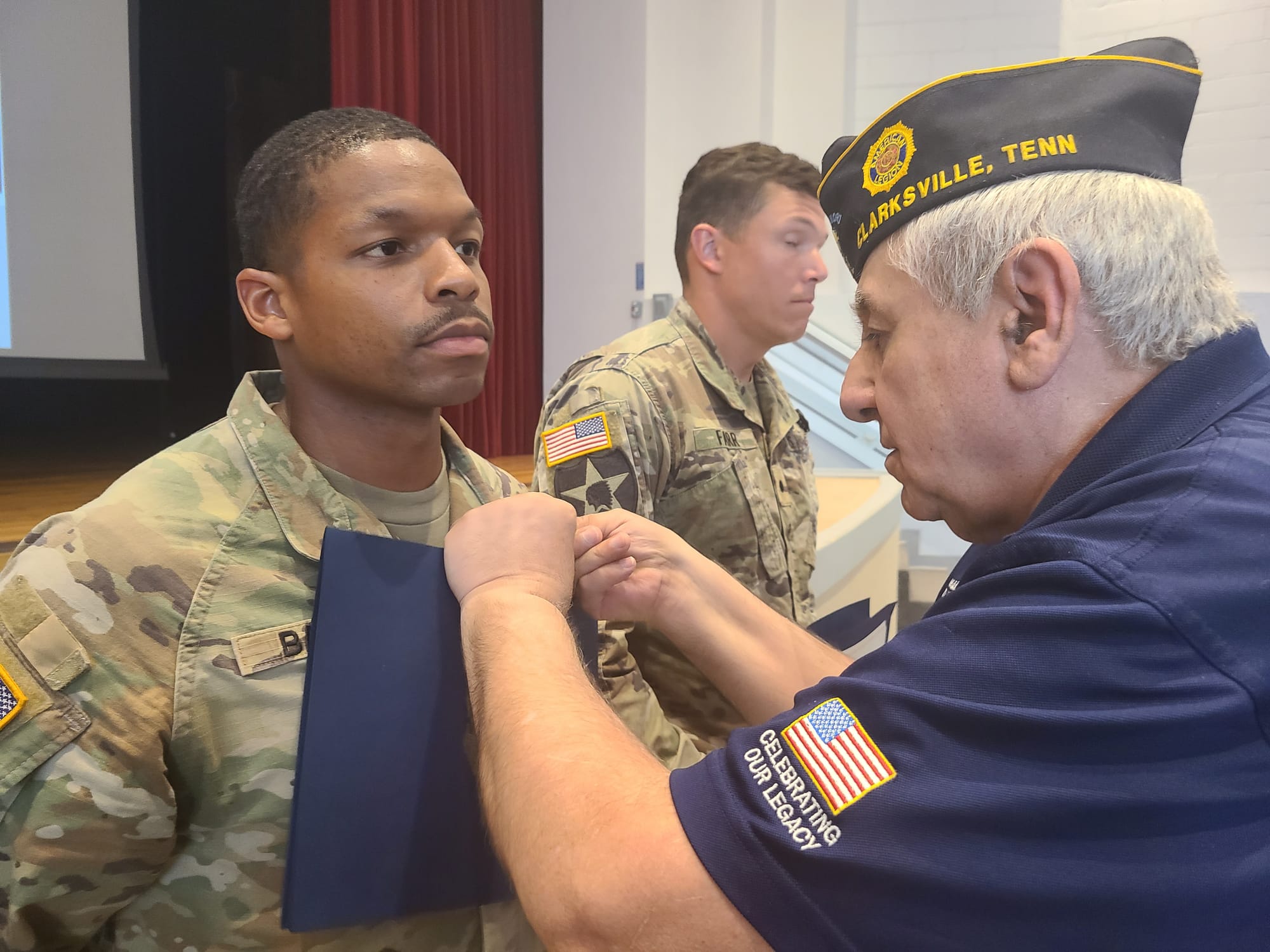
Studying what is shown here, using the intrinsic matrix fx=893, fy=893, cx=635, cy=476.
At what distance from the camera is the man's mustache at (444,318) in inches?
41.5

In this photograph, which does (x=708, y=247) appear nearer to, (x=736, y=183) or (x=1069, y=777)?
(x=736, y=183)

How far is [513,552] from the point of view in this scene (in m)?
0.98

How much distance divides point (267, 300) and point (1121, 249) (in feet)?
3.03

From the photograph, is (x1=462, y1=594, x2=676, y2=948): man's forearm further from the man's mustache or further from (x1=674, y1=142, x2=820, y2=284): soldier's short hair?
(x1=674, y1=142, x2=820, y2=284): soldier's short hair

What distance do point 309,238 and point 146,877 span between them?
2.31 feet

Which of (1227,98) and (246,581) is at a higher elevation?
(1227,98)

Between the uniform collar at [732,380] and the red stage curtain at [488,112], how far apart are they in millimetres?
2878

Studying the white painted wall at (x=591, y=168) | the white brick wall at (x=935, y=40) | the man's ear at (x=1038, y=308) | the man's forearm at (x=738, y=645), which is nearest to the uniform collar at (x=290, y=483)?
the man's forearm at (x=738, y=645)

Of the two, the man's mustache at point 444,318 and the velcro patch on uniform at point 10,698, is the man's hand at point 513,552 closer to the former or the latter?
the man's mustache at point 444,318

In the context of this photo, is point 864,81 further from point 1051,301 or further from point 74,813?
point 74,813

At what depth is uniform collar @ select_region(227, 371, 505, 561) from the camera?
3.16 ft

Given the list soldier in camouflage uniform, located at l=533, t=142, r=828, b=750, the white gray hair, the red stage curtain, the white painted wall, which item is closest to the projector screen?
the red stage curtain

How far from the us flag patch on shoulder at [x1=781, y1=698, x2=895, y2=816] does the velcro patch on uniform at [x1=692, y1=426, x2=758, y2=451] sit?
115 centimetres

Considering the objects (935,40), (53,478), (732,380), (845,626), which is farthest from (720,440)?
(935,40)
